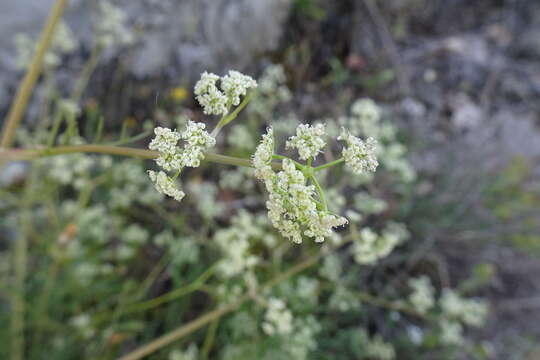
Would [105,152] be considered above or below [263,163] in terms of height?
above

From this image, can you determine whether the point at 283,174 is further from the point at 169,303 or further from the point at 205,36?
the point at 205,36

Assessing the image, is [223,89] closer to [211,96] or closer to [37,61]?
[211,96]

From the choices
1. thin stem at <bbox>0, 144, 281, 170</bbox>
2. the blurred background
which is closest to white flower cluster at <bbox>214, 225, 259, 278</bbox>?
the blurred background

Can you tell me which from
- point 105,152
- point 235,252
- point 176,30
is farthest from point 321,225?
point 176,30

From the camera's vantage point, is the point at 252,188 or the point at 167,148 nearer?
the point at 167,148

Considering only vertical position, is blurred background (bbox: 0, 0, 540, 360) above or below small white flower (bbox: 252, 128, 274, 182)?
above

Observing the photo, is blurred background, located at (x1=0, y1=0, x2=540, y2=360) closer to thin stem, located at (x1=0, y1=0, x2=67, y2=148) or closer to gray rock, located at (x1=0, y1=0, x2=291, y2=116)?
gray rock, located at (x1=0, y1=0, x2=291, y2=116)
